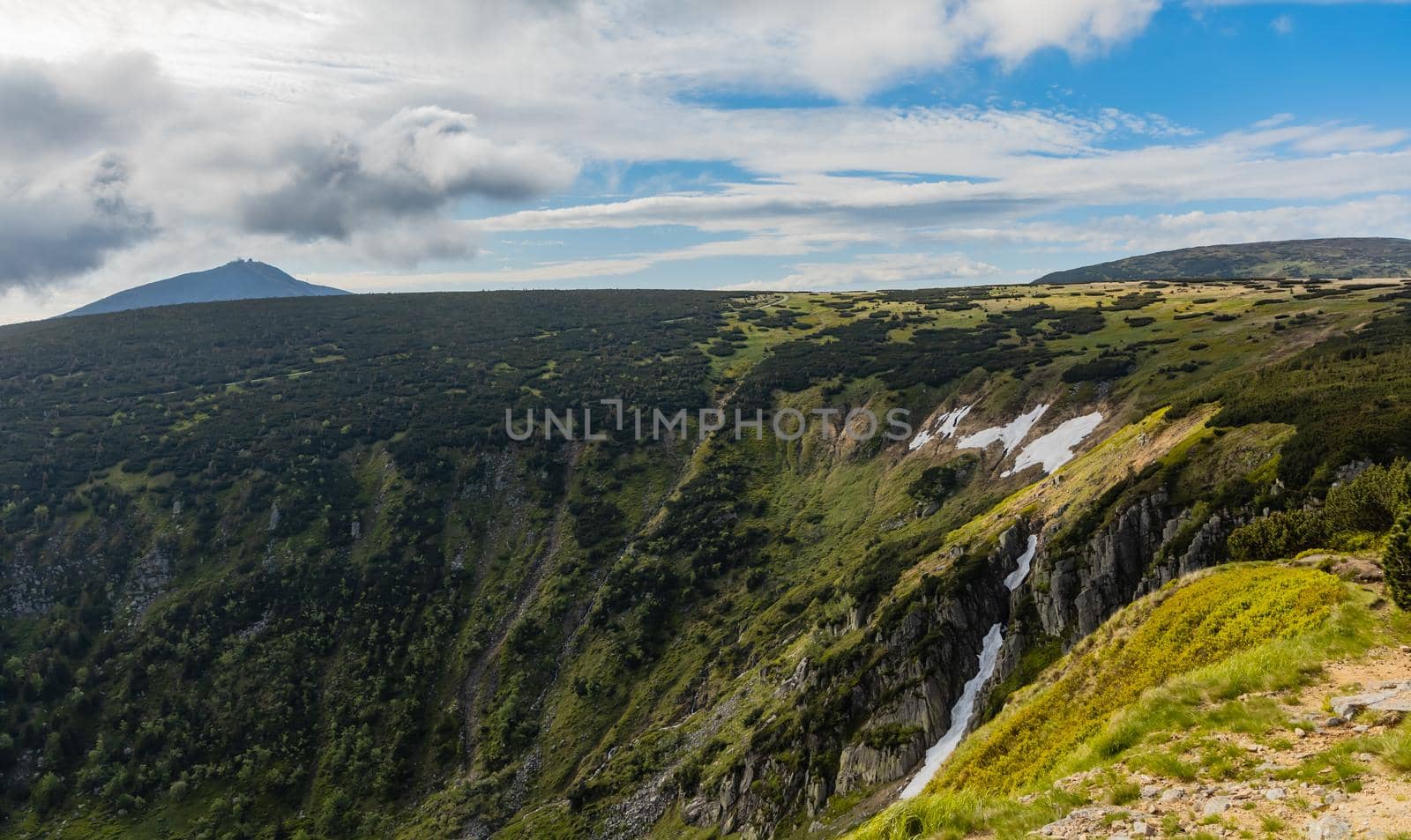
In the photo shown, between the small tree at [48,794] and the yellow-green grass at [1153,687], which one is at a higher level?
the yellow-green grass at [1153,687]

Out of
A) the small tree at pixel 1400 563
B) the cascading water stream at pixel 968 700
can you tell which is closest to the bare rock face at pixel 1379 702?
the small tree at pixel 1400 563

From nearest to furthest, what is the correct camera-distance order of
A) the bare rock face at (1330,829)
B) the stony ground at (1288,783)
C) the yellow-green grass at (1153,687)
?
1. the bare rock face at (1330,829)
2. the stony ground at (1288,783)
3. the yellow-green grass at (1153,687)

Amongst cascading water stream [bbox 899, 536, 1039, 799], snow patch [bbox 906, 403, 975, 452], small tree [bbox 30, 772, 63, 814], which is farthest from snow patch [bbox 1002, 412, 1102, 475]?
small tree [bbox 30, 772, 63, 814]

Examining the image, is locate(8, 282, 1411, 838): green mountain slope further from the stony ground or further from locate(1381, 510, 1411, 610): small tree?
the stony ground

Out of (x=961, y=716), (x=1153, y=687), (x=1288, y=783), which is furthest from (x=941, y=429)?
(x=1288, y=783)

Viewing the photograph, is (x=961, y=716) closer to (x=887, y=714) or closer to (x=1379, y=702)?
(x=887, y=714)

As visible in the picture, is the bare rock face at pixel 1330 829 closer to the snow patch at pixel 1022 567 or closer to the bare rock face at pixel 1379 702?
the bare rock face at pixel 1379 702

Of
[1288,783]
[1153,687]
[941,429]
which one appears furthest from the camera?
[941,429]
